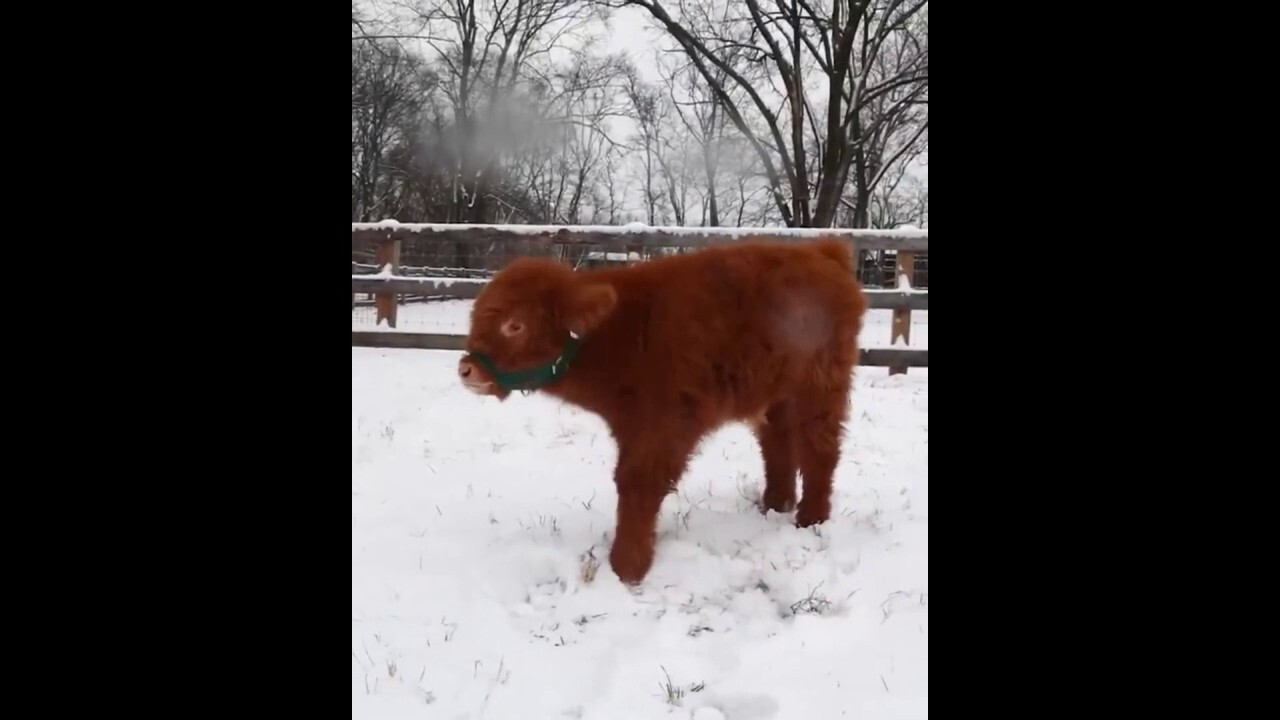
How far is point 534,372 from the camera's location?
3.53 metres

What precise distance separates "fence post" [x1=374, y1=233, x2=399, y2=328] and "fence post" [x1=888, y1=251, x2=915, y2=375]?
20.9 ft

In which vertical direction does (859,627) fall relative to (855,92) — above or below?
below

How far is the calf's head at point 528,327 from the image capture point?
345cm

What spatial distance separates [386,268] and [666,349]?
668 cm

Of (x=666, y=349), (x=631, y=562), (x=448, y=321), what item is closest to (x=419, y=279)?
(x=448, y=321)

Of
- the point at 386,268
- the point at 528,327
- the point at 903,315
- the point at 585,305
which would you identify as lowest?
the point at 528,327

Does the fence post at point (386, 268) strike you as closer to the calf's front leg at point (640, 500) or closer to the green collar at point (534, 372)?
the green collar at point (534, 372)

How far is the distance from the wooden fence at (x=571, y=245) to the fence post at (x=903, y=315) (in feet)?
0.04

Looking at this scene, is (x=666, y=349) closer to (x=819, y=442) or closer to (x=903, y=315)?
(x=819, y=442)

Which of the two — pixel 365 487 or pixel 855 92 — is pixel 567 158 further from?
pixel 365 487

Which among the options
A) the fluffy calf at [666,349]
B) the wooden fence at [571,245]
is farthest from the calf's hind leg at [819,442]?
the wooden fence at [571,245]
